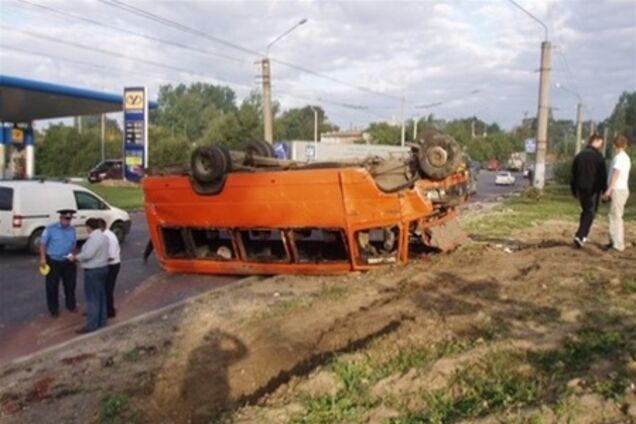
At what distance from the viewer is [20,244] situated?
15.4 m

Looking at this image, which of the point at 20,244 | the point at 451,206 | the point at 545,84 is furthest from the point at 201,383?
the point at 545,84

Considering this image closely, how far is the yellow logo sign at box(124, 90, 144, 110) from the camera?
106 feet

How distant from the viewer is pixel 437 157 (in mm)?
11109

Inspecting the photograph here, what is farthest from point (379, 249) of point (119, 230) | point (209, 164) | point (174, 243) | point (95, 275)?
point (119, 230)

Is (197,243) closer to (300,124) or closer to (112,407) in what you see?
(112,407)

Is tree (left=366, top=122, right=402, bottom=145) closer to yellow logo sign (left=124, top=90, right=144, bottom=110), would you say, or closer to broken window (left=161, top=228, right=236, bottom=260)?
yellow logo sign (left=124, top=90, right=144, bottom=110)

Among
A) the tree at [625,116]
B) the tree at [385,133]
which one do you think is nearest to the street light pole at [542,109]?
the tree at [385,133]

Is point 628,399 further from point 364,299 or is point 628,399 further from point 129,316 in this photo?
point 129,316

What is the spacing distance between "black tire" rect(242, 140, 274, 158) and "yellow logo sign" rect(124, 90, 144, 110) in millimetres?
20284

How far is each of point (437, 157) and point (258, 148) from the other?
359 cm

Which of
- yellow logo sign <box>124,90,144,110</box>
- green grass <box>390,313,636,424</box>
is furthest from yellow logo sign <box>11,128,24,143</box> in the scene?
green grass <box>390,313,636,424</box>

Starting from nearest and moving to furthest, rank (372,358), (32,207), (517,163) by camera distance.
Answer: (372,358)
(32,207)
(517,163)

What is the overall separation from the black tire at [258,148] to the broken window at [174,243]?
190cm

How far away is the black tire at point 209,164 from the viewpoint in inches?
445
